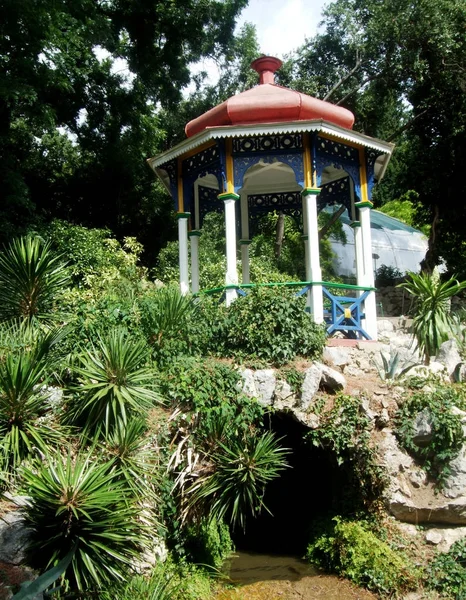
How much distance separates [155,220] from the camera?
2209 centimetres

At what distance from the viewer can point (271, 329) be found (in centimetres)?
1025

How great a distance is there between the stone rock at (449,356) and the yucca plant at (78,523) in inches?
264

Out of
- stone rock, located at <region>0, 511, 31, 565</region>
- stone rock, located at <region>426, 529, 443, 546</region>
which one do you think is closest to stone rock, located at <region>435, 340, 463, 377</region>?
stone rock, located at <region>426, 529, 443, 546</region>

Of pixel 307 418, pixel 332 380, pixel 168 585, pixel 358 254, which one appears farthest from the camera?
pixel 358 254

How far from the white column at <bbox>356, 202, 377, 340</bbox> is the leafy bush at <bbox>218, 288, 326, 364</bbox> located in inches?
76.5

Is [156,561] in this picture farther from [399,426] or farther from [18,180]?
[18,180]

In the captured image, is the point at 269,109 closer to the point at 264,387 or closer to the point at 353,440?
the point at 264,387

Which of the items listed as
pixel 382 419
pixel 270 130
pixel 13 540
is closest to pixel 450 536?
pixel 382 419

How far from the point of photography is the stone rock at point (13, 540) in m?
6.93

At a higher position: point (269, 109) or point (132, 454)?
point (269, 109)

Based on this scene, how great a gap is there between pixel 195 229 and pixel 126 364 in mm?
6458

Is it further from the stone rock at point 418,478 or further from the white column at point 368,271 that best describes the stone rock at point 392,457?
the white column at point 368,271

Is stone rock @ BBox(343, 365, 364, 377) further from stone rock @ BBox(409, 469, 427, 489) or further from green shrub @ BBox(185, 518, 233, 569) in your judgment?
green shrub @ BBox(185, 518, 233, 569)

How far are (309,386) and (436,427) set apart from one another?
1933mm
